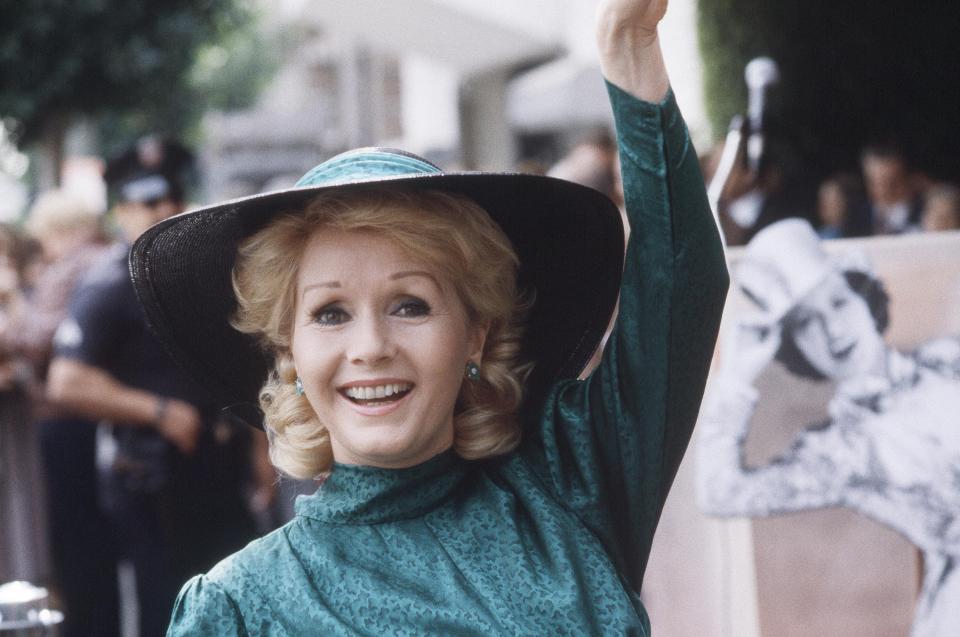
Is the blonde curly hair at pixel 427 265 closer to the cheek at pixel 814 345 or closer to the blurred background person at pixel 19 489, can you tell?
the cheek at pixel 814 345

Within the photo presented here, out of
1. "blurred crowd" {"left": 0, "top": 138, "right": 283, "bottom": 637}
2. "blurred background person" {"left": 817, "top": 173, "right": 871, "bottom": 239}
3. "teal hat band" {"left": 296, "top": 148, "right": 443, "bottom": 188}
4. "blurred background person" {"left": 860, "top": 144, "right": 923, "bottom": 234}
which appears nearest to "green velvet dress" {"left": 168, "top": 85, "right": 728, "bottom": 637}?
"teal hat band" {"left": 296, "top": 148, "right": 443, "bottom": 188}

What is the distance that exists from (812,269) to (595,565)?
1011 millimetres

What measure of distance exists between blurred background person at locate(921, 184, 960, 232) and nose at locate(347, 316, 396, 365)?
319 centimetres

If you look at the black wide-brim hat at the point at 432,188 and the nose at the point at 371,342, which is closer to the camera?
the nose at the point at 371,342

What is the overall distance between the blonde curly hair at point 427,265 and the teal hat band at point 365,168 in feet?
0.09

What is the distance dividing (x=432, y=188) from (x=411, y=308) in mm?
171

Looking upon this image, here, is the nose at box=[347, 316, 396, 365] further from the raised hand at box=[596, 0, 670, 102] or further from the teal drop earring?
the raised hand at box=[596, 0, 670, 102]

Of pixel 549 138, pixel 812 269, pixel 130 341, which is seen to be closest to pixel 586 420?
pixel 812 269

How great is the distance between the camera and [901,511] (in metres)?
2.50

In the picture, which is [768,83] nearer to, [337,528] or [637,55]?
[637,55]

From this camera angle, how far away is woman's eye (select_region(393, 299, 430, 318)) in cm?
184

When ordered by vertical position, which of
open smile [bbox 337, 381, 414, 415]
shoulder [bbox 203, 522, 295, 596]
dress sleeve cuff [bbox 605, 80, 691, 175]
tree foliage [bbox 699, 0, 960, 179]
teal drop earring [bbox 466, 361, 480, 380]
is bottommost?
shoulder [bbox 203, 522, 295, 596]

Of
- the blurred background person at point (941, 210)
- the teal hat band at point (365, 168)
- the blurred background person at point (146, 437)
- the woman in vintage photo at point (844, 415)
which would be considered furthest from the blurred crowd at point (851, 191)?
the teal hat band at point (365, 168)

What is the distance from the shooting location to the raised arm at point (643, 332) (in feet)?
5.63
